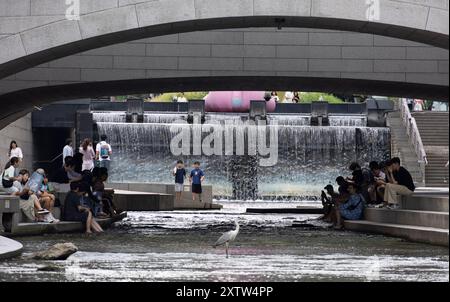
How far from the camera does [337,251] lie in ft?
55.4

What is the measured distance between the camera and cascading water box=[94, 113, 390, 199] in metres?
51.8

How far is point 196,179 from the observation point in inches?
1502

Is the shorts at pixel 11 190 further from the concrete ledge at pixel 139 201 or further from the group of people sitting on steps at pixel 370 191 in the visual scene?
the concrete ledge at pixel 139 201

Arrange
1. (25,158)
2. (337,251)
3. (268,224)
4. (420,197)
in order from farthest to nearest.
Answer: (25,158) → (268,224) → (420,197) → (337,251)

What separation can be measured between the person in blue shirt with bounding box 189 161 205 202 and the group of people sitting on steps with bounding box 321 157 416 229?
34.3 ft

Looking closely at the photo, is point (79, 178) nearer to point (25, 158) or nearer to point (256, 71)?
point (256, 71)

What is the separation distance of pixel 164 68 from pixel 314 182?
24.3m

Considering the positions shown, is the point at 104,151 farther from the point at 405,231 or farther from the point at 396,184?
the point at 405,231

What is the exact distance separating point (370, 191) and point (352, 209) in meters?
1.69

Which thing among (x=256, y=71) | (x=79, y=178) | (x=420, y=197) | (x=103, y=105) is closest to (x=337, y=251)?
A: (x=420, y=197)

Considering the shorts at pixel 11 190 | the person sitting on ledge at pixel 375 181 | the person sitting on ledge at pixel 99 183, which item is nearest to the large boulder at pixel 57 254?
the shorts at pixel 11 190

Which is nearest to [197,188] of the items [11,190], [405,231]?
[11,190]

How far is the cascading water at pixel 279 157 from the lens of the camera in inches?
2041

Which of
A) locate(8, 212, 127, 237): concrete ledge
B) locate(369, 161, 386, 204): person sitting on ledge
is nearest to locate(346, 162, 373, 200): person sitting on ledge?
locate(369, 161, 386, 204): person sitting on ledge
